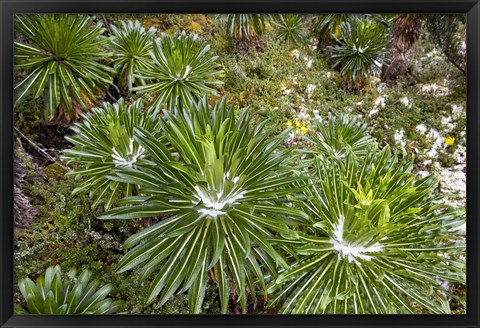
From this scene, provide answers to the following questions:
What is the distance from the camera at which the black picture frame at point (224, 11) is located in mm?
1659

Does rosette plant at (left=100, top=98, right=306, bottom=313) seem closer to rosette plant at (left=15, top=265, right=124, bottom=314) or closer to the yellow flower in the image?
rosette plant at (left=15, top=265, right=124, bottom=314)

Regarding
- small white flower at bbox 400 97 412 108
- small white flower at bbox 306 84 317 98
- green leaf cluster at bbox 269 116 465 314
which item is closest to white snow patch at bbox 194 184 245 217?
green leaf cluster at bbox 269 116 465 314

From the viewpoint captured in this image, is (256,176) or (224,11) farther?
(224,11)

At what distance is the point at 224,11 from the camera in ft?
5.56

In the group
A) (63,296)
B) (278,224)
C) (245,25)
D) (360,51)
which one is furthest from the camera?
(360,51)

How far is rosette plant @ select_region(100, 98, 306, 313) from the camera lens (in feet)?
4.71

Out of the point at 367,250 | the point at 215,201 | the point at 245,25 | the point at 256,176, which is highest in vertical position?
the point at 245,25

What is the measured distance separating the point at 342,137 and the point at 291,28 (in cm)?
65

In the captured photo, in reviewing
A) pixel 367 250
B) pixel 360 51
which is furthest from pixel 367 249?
pixel 360 51

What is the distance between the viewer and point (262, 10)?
1.69m

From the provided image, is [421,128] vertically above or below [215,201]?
above

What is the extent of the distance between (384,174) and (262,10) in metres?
1.02

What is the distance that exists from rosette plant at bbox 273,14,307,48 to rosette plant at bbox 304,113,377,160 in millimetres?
450

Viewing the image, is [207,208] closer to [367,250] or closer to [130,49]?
[367,250]
